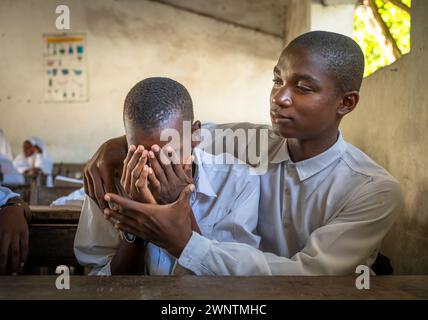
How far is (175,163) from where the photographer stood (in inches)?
48.9

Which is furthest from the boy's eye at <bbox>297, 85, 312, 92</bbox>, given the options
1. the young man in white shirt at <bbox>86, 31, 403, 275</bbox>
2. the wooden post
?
the wooden post

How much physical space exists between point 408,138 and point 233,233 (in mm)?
850

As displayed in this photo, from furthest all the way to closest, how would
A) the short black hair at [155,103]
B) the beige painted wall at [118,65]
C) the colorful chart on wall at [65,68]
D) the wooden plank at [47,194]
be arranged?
the colorful chart on wall at [65,68], the beige painted wall at [118,65], the wooden plank at [47,194], the short black hair at [155,103]

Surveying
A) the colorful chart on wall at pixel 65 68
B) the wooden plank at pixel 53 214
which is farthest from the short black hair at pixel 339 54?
the colorful chart on wall at pixel 65 68

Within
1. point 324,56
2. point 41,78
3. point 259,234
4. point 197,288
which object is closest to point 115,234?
point 259,234

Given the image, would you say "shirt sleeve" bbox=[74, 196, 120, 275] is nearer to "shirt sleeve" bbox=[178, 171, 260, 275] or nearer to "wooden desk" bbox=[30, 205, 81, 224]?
"shirt sleeve" bbox=[178, 171, 260, 275]

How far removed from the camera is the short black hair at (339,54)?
1509 mm

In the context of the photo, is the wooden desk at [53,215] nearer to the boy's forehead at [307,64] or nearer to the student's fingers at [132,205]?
the student's fingers at [132,205]

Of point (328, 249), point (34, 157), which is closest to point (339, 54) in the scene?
point (328, 249)

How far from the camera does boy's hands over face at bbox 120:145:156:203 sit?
1194 millimetres

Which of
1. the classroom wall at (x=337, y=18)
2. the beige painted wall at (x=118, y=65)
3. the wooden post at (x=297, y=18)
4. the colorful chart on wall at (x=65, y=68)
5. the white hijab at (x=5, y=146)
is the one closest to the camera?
the classroom wall at (x=337, y=18)

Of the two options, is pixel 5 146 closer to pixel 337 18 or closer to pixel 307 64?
pixel 337 18

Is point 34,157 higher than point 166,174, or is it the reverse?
point 34,157

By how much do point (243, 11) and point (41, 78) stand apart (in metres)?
3.79
